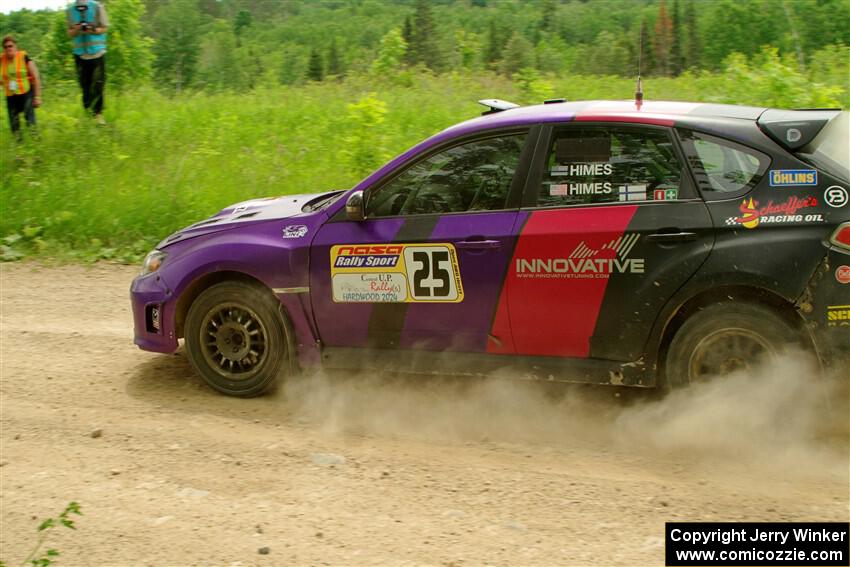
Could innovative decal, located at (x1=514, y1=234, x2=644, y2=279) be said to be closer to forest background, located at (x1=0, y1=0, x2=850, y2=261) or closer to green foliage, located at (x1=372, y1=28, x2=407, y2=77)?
forest background, located at (x1=0, y1=0, x2=850, y2=261)

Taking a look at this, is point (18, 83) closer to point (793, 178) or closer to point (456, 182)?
point (456, 182)

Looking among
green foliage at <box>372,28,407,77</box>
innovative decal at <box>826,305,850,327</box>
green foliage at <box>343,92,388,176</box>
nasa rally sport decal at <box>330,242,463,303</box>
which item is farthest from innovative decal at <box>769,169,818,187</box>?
green foliage at <box>372,28,407,77</box>

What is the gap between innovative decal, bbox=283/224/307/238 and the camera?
5.50 m

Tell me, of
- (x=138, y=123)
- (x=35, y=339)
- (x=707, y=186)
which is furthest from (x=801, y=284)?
(x=138, y=123)

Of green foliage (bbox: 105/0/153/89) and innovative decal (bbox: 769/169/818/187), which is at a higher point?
green foliage (bbox: 105/0/153/89)

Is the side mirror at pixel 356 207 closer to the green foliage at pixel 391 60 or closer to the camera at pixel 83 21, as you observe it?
the camera at pixel 83 21

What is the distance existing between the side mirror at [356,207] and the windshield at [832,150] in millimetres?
2477

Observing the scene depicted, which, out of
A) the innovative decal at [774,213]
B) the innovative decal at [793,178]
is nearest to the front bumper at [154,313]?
the innovative decal at [774,213]

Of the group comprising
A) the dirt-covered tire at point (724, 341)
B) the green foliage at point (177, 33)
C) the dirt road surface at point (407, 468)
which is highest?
the green foliage at point (177, 33)

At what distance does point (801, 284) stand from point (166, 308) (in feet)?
13.0

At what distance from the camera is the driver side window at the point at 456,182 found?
16.6 ft

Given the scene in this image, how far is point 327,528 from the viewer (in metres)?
4.15

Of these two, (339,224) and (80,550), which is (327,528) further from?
(339,224)

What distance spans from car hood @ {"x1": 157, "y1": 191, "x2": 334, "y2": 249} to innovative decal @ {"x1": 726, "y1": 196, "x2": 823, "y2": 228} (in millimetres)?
2709
